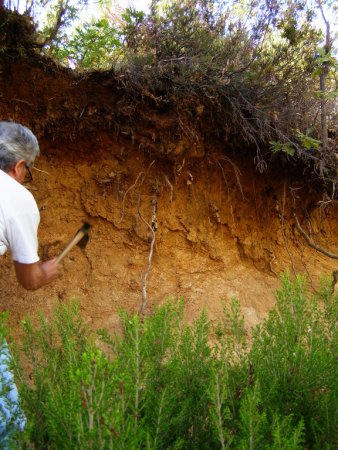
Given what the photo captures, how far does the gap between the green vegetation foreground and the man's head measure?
3.18ft

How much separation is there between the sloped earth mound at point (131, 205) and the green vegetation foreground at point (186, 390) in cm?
216

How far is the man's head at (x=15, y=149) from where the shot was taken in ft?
9.05

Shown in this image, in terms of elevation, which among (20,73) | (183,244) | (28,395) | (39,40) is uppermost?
(39,40)

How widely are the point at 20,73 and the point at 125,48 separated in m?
1.26

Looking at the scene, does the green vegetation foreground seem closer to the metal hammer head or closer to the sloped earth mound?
the metal hammer head

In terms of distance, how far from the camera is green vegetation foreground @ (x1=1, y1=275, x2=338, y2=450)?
5.92ft

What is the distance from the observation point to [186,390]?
257cm

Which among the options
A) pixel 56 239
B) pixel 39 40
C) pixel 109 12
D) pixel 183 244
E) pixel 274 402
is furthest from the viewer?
pixel 109 12

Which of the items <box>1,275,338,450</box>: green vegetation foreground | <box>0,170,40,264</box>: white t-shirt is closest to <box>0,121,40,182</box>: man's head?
<box>0,170,40,264</box>: white t-shirt

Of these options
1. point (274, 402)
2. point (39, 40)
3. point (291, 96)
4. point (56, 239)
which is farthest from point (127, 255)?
point (274, 402)

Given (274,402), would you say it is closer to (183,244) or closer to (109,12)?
(183,244)

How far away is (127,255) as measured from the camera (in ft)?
18.8

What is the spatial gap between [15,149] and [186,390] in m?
1.68

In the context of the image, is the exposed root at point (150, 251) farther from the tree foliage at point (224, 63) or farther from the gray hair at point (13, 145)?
the gray hair at point (13, 145)
